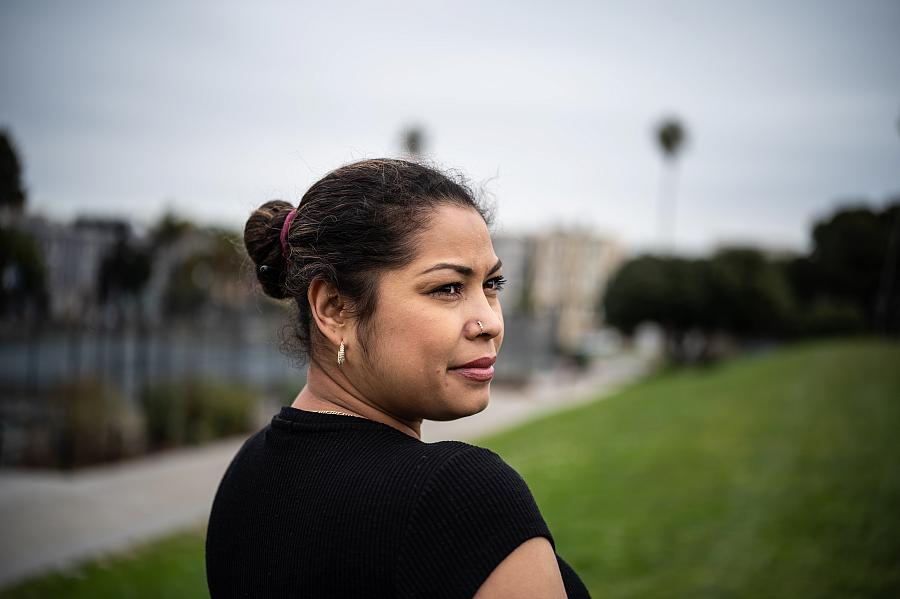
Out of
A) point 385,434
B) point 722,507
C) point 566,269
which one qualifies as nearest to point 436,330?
point 385,434

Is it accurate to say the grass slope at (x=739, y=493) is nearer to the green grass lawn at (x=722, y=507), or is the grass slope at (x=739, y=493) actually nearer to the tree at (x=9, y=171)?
the green grass lawn at (x=722, y=507)

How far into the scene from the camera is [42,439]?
9.62 m

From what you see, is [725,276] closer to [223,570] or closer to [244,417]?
[244,417]

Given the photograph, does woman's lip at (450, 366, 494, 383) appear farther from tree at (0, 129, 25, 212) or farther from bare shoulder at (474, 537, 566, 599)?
tree at (0, 129, 25, 212)

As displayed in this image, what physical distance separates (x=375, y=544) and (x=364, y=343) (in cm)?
40

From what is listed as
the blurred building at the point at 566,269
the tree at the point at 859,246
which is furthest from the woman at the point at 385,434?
the blurred building at the point at 566,269

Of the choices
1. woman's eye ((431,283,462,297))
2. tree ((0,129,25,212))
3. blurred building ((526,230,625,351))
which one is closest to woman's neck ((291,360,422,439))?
woman's eye ((431,283,462,297))

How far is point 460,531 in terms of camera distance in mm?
1122

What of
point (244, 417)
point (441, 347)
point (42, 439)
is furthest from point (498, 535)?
point (244, 417)

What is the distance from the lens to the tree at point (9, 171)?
170 inches

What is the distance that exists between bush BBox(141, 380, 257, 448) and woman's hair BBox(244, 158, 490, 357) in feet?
35.4

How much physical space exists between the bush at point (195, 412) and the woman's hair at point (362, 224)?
10.8 metres

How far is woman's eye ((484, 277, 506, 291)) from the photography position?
4.85ft

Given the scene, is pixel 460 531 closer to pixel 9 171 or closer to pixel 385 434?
pixel 385 434
